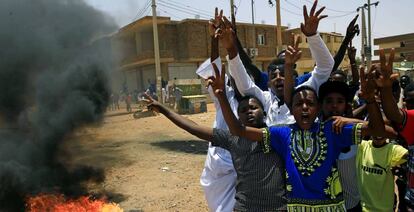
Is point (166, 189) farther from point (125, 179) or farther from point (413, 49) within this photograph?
point (413, 49)

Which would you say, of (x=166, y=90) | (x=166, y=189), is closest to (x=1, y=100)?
(x=166, y=189)

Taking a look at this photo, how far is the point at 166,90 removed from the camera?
21047 mm

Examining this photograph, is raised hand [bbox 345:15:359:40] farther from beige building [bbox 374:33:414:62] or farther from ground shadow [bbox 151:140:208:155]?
beige building [bbox 374:33:414:62]

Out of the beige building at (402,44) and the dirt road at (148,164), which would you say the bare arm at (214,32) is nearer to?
the dirt road at (148,164)

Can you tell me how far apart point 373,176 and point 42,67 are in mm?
7312

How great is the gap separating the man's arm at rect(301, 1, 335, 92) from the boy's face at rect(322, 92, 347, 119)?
16 cm

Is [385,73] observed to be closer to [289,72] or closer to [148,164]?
[289,72]

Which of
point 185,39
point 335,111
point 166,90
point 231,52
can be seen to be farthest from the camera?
point 185,39

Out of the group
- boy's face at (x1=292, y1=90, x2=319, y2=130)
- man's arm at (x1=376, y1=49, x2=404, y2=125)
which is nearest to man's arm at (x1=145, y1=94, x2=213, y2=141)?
boy's face at (x1=292, y1=90, x2=319, y2=130)

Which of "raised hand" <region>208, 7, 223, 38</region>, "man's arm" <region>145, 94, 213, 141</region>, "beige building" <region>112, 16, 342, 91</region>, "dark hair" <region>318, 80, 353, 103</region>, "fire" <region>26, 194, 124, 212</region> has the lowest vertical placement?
"fire" <region>26, 194, 124, 212</region>

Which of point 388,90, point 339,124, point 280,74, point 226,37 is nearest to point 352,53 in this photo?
point 280,74

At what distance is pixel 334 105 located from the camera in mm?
2477

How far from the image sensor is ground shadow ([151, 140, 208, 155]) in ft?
29.5

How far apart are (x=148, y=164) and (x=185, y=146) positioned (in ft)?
6.16
